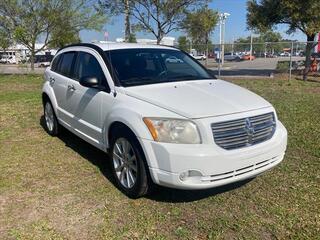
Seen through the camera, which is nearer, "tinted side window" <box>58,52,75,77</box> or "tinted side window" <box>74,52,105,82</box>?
"tinted side window" <box>74,52,105,82</box>

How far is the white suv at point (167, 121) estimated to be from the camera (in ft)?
11.3

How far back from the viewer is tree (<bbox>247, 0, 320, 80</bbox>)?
52.0 ft

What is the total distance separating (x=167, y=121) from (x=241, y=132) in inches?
29.2

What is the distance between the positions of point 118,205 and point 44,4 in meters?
16.8

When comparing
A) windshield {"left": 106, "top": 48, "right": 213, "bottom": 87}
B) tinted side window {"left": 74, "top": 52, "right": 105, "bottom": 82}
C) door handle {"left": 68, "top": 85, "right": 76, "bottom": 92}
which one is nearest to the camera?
windshield {"left": 106, "top": 48, "right": 213, "bottom": 87}

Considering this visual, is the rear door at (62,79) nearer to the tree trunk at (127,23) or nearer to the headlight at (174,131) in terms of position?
the headlight at (174,131)

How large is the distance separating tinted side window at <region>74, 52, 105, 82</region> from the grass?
1.21 m

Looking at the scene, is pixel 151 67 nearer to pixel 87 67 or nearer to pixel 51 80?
pixel 87 67

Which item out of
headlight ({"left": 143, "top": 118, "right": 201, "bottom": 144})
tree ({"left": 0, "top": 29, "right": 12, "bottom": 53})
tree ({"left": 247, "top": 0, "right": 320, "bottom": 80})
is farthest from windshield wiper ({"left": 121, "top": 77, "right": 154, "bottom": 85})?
tree ({"left": 0, "top": 29, "right": 12, "bottom": 53})

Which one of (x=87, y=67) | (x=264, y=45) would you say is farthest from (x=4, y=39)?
(x=87, y=67)

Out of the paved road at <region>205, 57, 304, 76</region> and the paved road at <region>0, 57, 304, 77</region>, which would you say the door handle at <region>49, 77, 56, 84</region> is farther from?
the paved road at <region>205, 57, 304, 76</region>

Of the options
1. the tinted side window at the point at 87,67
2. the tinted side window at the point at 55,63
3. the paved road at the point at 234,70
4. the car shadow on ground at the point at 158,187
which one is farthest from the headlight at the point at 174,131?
the paved road at the point at 234,70

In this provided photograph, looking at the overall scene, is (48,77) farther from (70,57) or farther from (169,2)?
(169,2)

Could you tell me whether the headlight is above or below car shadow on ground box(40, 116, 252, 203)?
above
